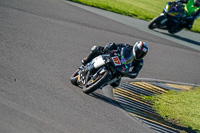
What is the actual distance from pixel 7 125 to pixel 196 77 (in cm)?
911

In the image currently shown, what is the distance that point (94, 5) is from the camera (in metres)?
19.4

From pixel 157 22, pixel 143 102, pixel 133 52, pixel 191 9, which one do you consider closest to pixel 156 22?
pixel 157 22

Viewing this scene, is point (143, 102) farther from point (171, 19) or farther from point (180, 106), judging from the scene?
point (171, 19)

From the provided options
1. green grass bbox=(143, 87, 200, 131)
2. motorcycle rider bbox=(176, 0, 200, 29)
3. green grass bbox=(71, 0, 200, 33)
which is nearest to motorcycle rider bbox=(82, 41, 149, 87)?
green grass bbox=(143, 87, 200, 131)

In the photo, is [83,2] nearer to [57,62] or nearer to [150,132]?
[57,62]

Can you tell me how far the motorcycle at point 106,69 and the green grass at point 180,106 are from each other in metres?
1.58

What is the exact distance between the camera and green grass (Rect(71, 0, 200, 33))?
19.9 metres

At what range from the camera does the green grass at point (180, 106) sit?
366 inches

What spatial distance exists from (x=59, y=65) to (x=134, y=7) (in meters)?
12.7

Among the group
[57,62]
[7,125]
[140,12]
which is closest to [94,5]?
[140,12]

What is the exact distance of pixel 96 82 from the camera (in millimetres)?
8508

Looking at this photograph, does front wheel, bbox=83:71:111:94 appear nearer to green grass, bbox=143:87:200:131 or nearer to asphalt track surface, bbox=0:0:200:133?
asphalt track surface, bbox=0:0:200:133

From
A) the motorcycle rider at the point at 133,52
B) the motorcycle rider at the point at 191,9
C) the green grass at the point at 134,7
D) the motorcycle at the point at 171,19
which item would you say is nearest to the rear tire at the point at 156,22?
the motorcycle at the point at 171,19

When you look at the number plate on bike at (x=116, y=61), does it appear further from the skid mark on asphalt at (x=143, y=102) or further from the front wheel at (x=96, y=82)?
the skid mark on asphalt at (x=143, y=102)
